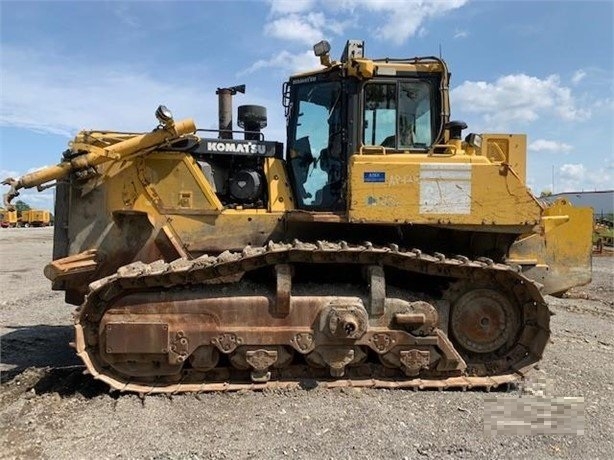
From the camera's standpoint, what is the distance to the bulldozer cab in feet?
21.4

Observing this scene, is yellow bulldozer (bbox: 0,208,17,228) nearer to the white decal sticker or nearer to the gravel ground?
the gravel ground

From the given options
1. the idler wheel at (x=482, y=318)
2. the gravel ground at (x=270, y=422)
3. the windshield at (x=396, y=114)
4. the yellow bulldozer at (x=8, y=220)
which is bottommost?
the gravel ground at (x=270, y=422)

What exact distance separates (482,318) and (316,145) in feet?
9.08

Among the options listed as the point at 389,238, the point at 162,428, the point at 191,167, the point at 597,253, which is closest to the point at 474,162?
the point at 389,238

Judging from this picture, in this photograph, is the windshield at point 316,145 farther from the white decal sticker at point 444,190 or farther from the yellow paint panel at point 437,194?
the white decal sticker at point 444,190

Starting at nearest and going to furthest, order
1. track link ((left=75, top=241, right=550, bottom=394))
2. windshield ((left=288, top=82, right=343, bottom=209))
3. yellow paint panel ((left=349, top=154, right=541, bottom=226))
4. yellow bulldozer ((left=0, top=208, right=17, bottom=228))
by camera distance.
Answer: track link ((left=75, top=241, right=550, bottom=394)) < yellow paint panel ((left=349, top=154, right=541, bottom=226)) < windshield ((left=288, top=82, right=343, bottom=209)) < yellow bulldozer ((left=0, top=208, right=17, bottom=228))

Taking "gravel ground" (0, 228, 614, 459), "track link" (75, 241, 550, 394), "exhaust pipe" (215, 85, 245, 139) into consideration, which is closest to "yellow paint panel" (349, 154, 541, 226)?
"track link" (75, 241, 550, 394)

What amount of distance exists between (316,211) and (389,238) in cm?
90

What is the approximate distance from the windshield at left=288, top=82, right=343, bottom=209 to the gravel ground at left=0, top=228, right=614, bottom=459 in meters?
2.31

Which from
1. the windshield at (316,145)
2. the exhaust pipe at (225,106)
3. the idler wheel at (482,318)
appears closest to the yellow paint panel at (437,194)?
the windshield at (316,145)

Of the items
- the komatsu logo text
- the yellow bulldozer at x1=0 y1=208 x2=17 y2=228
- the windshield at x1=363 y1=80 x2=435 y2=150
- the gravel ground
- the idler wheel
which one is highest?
the windshield at x1=363 y1=80 x2=435 y2=150

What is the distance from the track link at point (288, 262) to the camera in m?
5.64

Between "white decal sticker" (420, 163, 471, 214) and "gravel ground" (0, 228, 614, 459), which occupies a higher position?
"white decal sticker" (420, 163, 471, 214)

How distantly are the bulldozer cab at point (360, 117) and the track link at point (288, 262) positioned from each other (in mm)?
930
